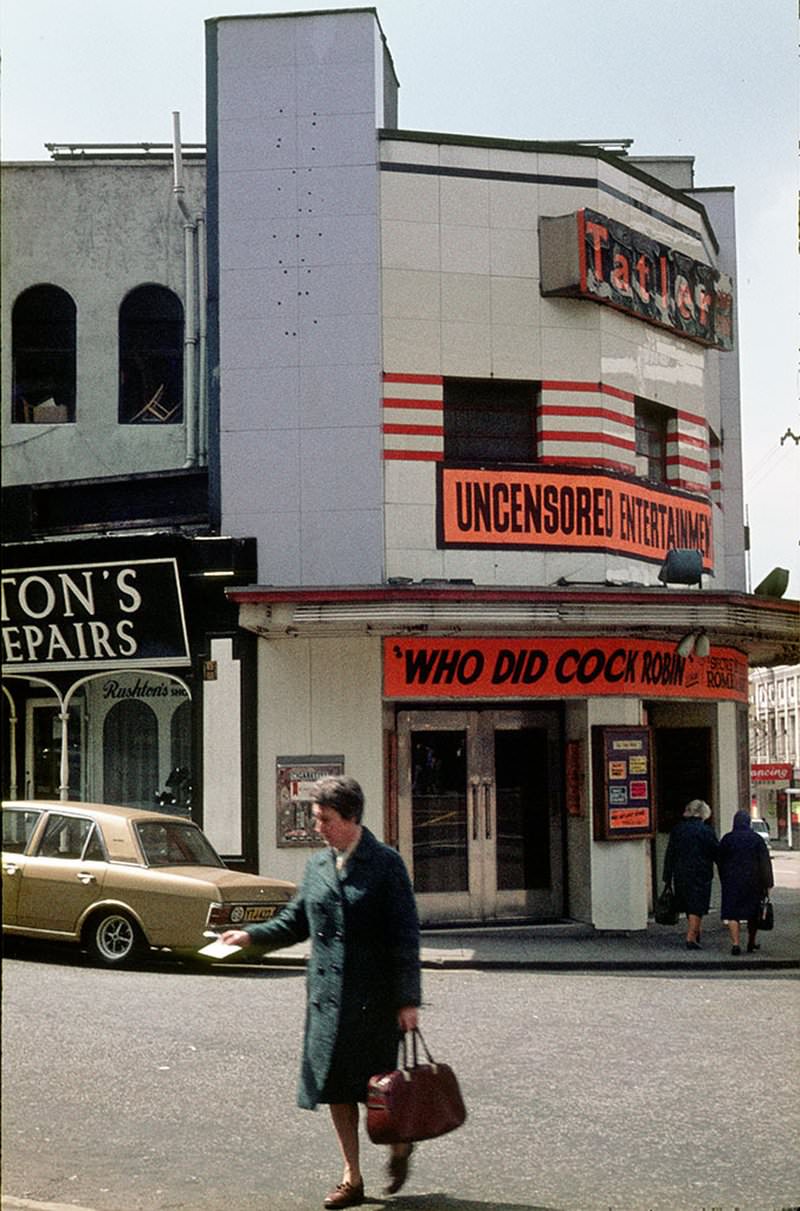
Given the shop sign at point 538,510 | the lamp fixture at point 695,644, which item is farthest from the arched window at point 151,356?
the lamp fixture at point 695,644

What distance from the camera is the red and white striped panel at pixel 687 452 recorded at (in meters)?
20.1

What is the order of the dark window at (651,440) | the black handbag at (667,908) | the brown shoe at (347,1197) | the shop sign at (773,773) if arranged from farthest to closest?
the shop sign at (773,773), the dark window at (651,440), the black handbag at (667,908), the brown shoe at (347,1197)

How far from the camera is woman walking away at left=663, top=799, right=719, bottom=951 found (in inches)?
651

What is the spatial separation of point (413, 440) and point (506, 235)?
8.97 feet

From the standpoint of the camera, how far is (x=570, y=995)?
41.5 ft

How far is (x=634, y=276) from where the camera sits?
18859mm

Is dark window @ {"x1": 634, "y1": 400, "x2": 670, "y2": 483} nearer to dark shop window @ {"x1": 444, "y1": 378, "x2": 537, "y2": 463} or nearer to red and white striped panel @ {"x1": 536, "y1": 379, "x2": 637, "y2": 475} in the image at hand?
red and white striped panel @ {"x1": 536, "y1": 379, "x2": 637, "y2": 475}

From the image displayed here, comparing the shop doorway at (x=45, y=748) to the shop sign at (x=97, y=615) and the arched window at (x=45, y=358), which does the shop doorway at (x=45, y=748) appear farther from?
the arched window at (x=45, y=358)

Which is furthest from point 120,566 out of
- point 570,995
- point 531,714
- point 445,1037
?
point 445,1037

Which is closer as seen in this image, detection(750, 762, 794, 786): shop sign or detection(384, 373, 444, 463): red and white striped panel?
detection(384, 373, 444, 463): red and white striped panel

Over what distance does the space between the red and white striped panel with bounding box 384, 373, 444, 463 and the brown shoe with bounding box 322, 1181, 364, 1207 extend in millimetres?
11926

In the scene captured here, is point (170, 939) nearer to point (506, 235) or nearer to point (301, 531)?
point (301, 531)

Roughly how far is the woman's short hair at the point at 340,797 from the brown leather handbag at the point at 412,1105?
91 centimetres

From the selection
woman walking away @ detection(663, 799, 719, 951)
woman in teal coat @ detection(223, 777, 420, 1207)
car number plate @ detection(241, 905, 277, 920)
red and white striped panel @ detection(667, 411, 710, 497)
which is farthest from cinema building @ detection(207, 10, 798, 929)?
woman in teal coat @ detection(223, 777, 420, 1207)
